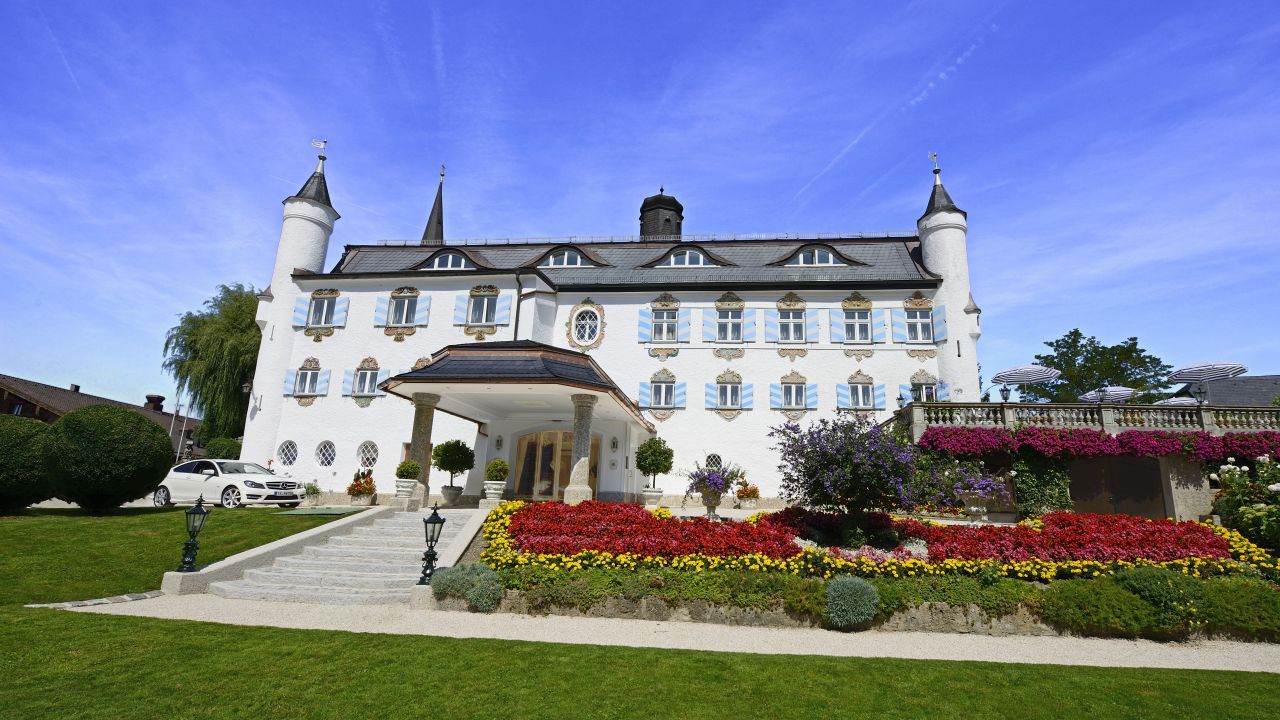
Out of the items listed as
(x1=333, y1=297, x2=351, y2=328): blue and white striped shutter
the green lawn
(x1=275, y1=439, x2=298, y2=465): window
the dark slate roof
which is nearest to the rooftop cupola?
the dark slate roof

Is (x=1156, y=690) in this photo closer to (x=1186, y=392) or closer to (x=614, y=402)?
(x=614, y=402)

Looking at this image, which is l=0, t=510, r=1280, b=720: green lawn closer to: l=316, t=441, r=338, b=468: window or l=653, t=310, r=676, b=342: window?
l=316, t=441, r=338, b=468: window

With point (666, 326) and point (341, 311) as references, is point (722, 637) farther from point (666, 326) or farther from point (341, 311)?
point (341, 311)

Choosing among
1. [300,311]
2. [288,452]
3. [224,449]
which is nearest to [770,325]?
[300,311]

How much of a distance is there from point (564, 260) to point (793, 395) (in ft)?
44.7

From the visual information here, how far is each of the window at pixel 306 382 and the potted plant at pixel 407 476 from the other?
13.7 metres

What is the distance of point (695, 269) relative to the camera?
99.2 ft

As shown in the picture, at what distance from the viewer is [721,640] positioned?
923 cm

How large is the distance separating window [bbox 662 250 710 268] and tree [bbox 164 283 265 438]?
24.4 metres

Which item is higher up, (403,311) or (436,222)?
(436,222)

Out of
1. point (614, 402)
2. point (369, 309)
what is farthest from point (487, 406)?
point (369, 309)

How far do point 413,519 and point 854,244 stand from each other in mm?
24699

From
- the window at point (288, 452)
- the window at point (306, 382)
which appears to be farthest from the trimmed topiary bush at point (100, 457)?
the window at point (306, 382)

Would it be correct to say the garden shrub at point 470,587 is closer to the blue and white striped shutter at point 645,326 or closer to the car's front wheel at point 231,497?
the car's front wheel at point 231,497
